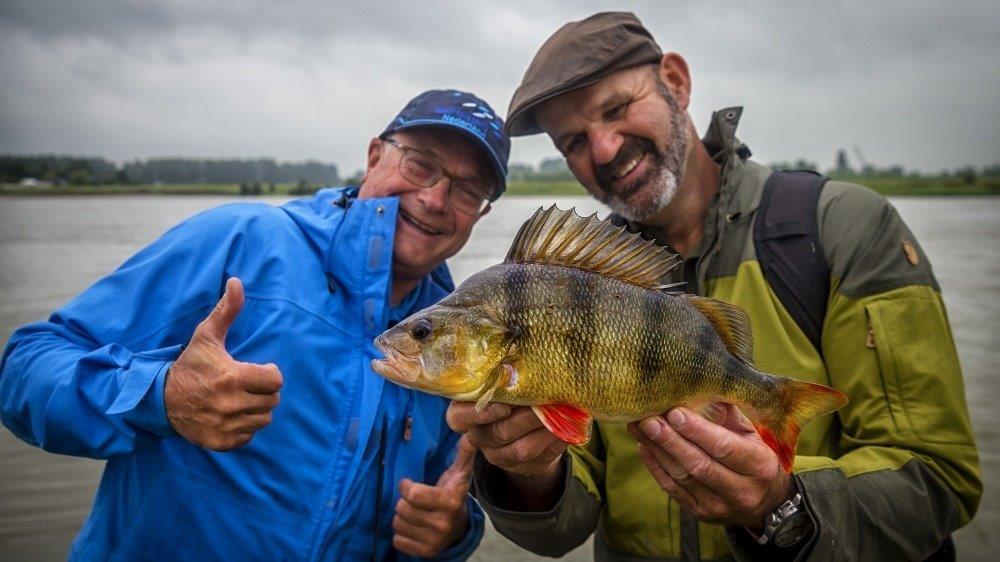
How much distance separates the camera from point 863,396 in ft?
9.16

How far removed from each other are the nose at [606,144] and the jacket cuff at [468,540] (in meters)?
1.94

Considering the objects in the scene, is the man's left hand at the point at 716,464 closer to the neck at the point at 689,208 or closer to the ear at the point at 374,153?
the neck at the point at 689,208

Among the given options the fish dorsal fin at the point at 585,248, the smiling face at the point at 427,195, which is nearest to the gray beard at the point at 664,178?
the smiling face at the point at 427,195

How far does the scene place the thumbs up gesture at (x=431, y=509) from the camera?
128 inches

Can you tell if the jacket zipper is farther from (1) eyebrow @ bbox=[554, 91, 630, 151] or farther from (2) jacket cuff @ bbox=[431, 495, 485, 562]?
(1) eyebrow @ bbox=[554, 91, 630, 151]

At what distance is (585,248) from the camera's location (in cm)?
232

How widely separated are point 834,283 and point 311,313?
2386mm

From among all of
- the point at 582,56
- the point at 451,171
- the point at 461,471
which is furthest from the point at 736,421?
the point at 451,171

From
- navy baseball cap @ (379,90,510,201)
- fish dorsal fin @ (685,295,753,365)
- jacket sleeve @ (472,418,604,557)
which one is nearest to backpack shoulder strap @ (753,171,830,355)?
fish dorsal fin @ (685,295,753,365)

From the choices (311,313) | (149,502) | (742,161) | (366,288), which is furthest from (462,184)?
(149,502)

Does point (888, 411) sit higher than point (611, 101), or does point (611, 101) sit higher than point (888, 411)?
point (611, 101)

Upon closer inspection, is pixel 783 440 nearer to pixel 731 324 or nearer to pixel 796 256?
pixel 731 324

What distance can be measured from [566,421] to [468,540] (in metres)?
1.85

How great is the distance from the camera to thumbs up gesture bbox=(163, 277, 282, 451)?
2373mm
